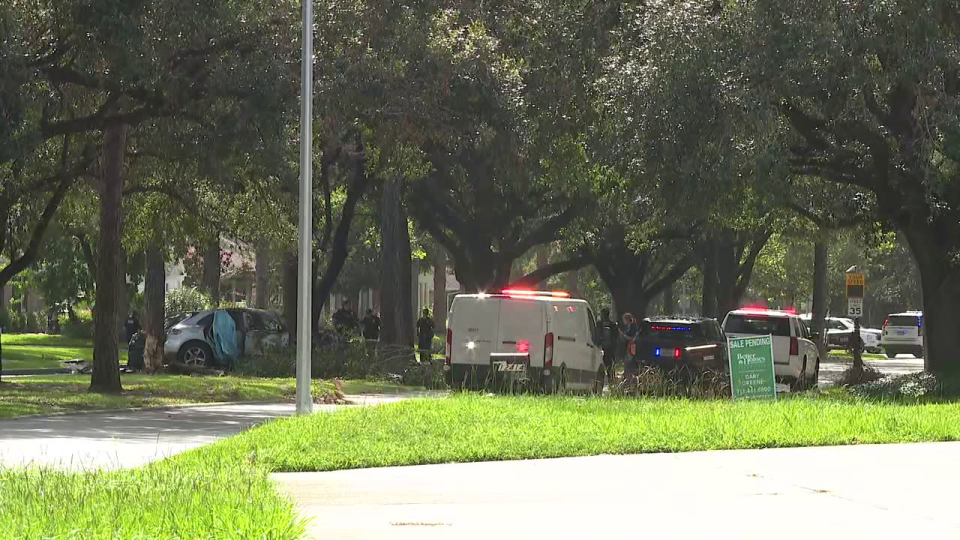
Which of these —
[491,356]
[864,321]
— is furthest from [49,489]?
[864,321]

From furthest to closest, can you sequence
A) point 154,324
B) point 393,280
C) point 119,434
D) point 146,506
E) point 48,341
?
point 48,341, point 393,280, point 154,324, point 119,434, point 146,506

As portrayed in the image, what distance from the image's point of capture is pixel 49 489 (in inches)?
397

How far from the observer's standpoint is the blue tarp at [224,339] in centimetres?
3534

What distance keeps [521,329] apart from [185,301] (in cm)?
2976

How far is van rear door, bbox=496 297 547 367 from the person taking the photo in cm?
2603

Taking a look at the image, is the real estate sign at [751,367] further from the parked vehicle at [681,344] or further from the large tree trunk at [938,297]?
the large tree trunk at [938,297]

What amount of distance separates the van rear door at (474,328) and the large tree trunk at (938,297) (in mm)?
8414

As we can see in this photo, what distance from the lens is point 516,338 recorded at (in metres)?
26.0

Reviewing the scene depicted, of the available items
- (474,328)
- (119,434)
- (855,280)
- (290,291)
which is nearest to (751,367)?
(474,328)

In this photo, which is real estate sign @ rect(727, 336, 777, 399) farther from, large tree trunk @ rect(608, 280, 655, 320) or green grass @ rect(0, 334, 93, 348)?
large tree trunk @ rect(608, 280, 655, 320)

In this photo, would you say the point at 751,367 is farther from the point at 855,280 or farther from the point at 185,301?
the point at 185,301

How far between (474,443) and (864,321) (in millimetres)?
105963

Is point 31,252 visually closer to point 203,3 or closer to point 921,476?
point 203,3

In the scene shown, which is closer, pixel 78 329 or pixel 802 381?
pixel 802 381
